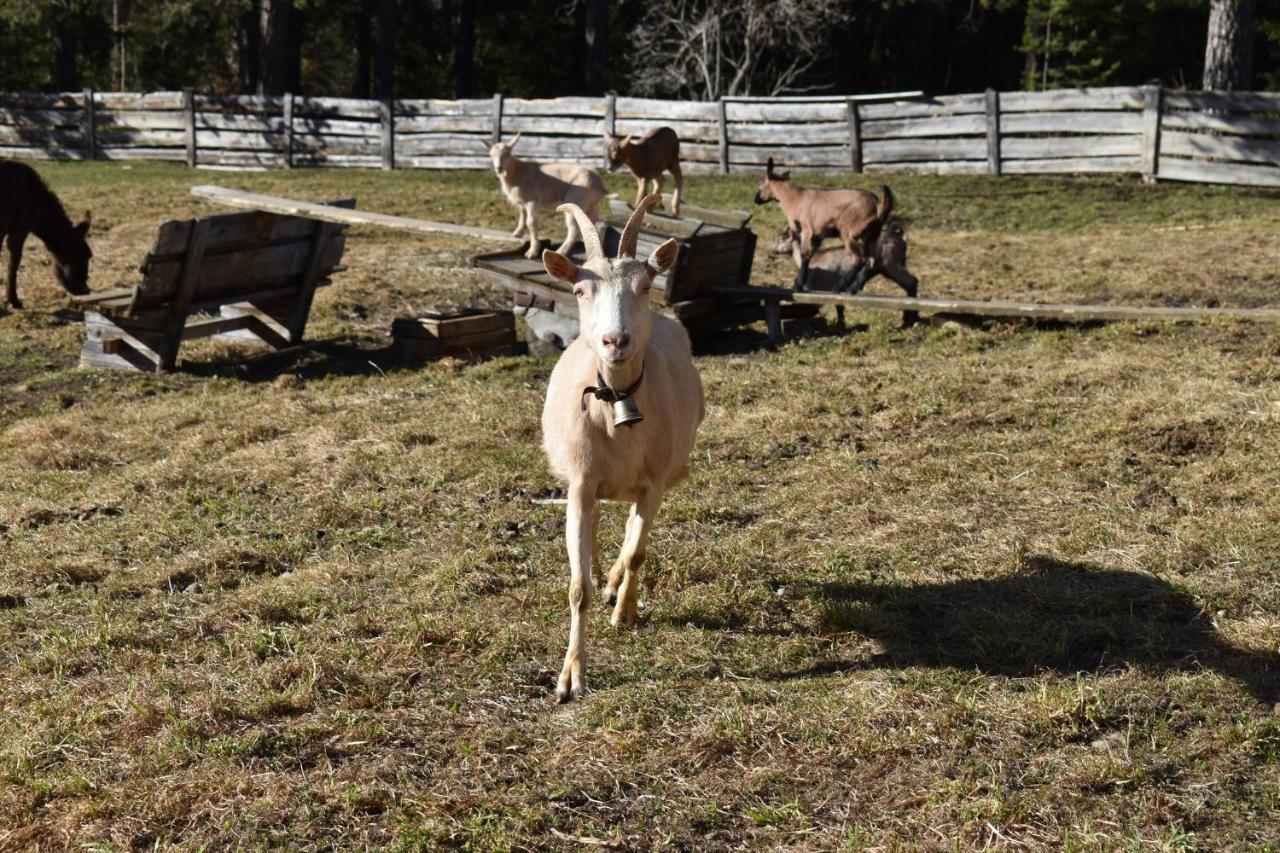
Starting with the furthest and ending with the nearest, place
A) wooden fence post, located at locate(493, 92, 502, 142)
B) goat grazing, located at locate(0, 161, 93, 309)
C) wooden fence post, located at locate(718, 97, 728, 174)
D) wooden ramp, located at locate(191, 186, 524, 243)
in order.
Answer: wooden fence post, located at locate(493, 92, 502, 142) → wooden fence post, located at locate(718, 97, 728, 174) → goat grazing, located at locate(0, 161, 93, 309) → wooden ramp, located at locate(191, 186, 524, 243)

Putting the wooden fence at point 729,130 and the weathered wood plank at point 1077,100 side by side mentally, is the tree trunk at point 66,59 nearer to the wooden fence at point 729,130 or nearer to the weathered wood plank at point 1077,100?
the wooden fence at point 729,130

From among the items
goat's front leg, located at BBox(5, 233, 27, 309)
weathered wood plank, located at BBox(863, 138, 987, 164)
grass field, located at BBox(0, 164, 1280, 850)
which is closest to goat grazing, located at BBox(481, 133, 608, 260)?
grass field, located at BBox(0, 164, 1280, 850)

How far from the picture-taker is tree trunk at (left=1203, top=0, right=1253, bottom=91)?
75.0 feet

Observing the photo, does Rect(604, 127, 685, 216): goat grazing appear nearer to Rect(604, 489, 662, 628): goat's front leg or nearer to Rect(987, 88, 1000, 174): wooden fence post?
Rect(987, 88, 1000, 174): wooden fence post

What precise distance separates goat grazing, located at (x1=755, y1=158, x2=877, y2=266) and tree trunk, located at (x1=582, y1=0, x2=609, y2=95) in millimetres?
19131

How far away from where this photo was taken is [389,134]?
1157 inches

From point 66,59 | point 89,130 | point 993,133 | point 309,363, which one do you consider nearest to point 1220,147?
point 993,133

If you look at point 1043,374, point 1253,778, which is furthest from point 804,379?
point 1253,778

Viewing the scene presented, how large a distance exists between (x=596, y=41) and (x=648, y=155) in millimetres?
16604

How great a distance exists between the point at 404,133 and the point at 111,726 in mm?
25244

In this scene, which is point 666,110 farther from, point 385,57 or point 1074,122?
point 385,57

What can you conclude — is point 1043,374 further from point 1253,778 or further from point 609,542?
point 1253,778

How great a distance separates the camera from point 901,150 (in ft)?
82.4

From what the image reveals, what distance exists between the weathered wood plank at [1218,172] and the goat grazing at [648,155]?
9152 mm
